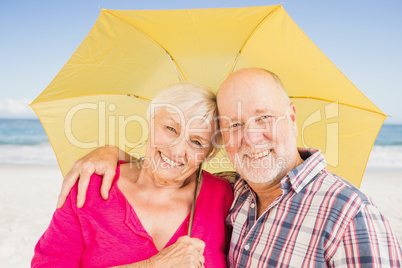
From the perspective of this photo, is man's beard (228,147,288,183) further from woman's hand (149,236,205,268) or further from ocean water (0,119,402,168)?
ocean water (0,119,402,168)

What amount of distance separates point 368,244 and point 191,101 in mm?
Answer: 1192

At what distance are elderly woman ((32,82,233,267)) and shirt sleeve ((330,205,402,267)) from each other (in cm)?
73

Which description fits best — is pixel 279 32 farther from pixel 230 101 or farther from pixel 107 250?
pixel 107 250

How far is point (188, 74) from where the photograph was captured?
2439 mm

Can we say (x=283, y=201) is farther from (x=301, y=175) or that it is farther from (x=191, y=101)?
(x=191, y=101)

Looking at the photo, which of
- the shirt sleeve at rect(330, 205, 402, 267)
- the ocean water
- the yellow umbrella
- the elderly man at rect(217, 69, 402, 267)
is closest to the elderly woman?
the elderly man at rect(217, 69, 402, 267)

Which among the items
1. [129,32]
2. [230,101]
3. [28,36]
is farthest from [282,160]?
[28,36]

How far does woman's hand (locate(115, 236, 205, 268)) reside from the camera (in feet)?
5.65

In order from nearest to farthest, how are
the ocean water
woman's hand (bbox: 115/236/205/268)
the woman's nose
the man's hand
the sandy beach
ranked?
woman's hand (bbox: 115/236/205/268)
the man's hand
the woman's nose
the sandy beach
the ocean water

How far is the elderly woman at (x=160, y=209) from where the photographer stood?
1.81 m

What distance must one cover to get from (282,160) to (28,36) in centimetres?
3341

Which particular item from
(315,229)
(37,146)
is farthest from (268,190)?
(37,146)

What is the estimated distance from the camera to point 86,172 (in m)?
1.98

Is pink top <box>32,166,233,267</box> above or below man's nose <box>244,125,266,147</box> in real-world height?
below
